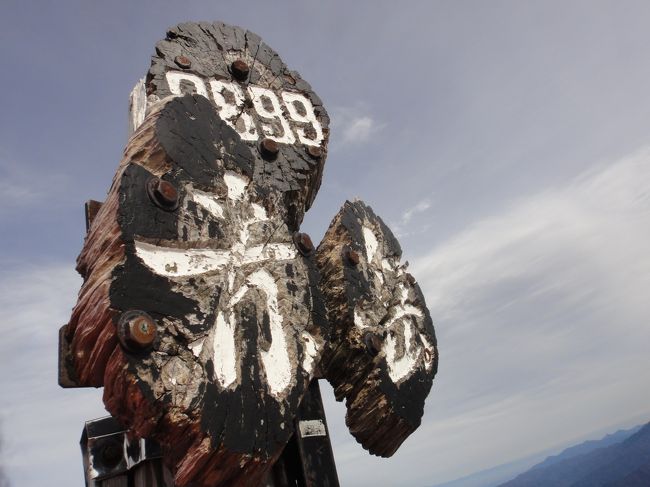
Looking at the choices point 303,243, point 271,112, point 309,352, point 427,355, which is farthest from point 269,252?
point 427,355

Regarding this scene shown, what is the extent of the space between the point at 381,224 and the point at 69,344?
2099 mm

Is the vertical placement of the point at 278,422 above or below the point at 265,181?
below

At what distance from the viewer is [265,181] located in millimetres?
2418

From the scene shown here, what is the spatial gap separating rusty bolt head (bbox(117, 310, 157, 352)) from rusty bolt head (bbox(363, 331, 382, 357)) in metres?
1.28

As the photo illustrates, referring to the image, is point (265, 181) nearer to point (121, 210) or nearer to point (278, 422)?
point (121, 210)

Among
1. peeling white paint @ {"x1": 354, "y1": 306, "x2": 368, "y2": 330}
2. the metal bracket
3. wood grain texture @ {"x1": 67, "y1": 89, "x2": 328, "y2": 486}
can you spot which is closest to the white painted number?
wood grain texture @ {"x1": 67, "y1": 89, "x2": 328, "y2": 486}

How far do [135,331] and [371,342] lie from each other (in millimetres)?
1385

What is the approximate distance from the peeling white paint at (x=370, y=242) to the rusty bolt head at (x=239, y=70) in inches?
46.5

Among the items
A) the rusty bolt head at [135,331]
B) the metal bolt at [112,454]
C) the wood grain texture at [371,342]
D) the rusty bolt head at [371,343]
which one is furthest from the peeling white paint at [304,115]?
the metal bolt at [112,454]

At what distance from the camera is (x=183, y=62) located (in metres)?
2.71

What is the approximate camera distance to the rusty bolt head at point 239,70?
9.66 feet

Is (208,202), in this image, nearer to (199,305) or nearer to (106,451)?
(199,305)

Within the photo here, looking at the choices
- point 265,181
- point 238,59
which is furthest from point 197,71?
point 265,181

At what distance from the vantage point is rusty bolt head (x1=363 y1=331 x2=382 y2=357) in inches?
101
